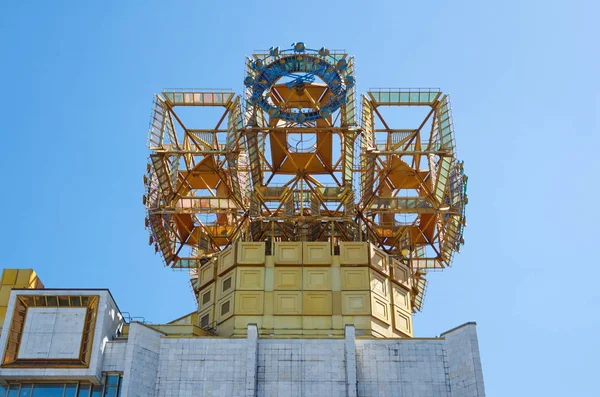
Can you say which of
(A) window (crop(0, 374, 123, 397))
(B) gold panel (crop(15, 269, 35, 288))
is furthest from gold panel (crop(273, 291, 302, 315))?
(B) gold panel (crop(15, 269, 35, 288))

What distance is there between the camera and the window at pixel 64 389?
60.9 metres

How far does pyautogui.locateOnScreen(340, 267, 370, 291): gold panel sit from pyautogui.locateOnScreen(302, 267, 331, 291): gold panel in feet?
4.11

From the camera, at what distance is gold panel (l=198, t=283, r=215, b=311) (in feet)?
242

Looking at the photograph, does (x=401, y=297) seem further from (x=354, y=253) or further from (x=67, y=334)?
(x=67, y=334)

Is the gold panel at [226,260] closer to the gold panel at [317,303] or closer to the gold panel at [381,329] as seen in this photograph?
the gold panel at [317,303]

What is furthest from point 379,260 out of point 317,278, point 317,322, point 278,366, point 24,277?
point 24,277

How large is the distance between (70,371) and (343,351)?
1852 cm

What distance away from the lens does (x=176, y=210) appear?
7469 cm

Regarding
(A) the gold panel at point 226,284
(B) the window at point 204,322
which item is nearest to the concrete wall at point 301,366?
(A) the gold panel at point 226,284

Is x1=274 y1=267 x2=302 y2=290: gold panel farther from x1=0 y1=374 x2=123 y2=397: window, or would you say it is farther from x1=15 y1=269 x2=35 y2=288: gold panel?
x1=15 y1=269 x2=35 y2=288: gold panel

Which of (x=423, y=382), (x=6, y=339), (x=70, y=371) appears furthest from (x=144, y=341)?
(x=423, y=382)

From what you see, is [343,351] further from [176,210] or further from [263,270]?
[176,210]

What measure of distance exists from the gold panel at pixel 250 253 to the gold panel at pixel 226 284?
1330mm

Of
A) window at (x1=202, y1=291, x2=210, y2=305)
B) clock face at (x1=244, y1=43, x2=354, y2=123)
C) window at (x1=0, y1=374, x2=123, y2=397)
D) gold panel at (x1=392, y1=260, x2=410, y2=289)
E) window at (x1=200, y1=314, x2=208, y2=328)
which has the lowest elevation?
window at (x1=0, y1=374, x2=123, y2=397)
